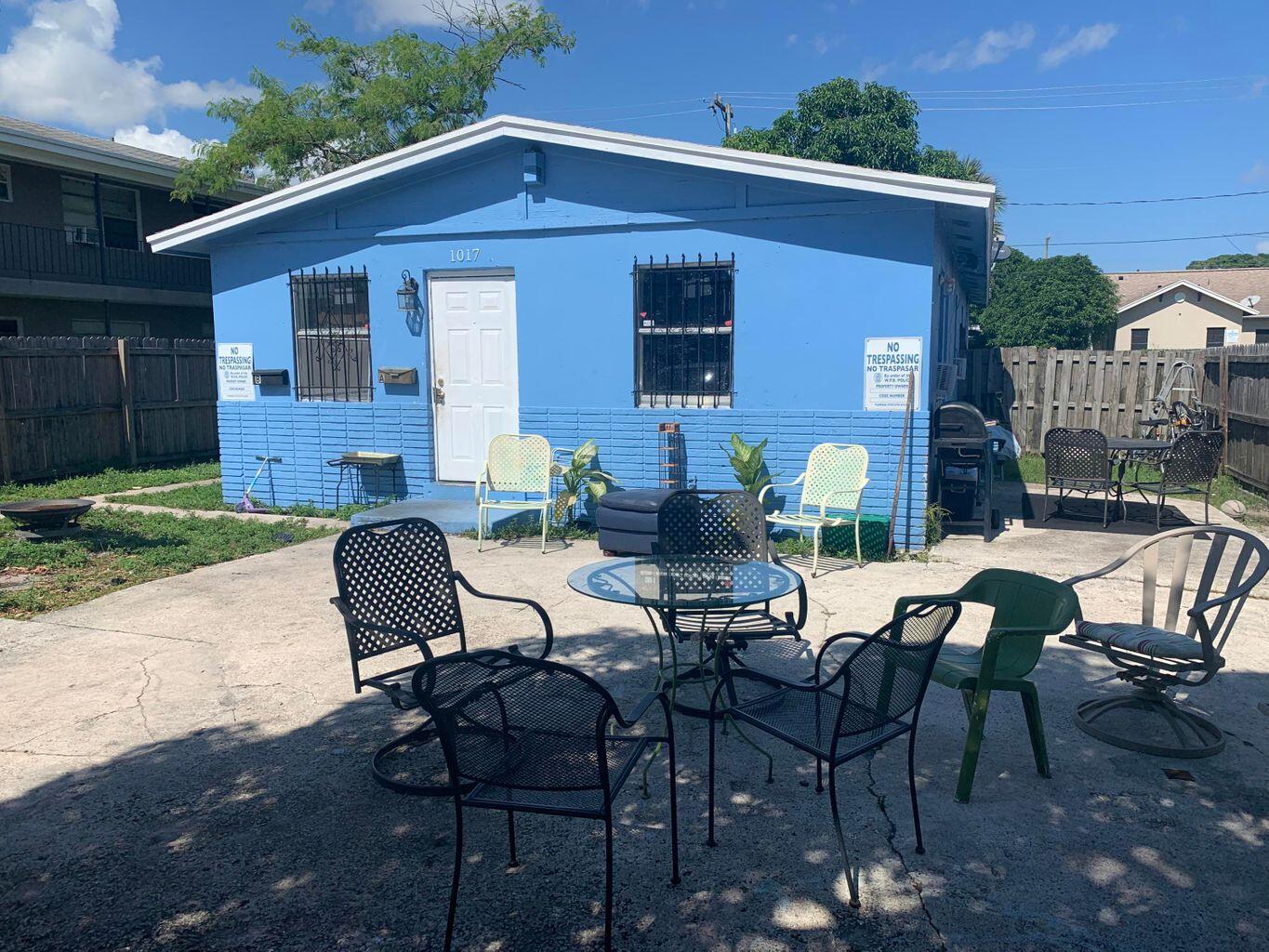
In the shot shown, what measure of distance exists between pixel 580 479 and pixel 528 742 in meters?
5.94

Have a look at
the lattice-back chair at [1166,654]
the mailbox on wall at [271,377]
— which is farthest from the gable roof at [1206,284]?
the lattice-back chair at [1166,654]

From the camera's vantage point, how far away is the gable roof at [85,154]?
47.1 feet

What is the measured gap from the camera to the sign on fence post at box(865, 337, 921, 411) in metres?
7.95

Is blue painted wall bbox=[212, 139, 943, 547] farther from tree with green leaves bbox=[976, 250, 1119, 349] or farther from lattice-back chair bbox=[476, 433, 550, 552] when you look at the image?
tree with green leaves bbox=[976, 250, 1119, 349]

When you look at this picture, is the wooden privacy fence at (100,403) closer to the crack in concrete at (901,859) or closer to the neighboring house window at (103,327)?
the neighboring house window at (103,327)

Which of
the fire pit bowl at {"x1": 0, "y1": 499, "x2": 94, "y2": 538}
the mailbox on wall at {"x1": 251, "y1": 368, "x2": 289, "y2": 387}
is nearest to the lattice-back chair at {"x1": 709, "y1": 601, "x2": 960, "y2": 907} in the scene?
the fire pit bowl at {"x1": 0, "y1": 499, "x2": 94, "y2": 538}

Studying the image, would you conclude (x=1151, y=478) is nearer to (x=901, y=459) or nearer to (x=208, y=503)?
(x=901, y=459)

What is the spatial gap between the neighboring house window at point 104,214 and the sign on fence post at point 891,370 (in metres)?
14.6

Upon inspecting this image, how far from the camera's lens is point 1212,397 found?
39.7 ft

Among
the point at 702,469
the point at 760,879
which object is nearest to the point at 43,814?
the point at 760,879

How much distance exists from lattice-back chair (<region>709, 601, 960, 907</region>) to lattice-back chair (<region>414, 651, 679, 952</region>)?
0.54 metres

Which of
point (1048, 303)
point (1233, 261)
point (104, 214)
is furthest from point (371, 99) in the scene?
point (1233, 261)

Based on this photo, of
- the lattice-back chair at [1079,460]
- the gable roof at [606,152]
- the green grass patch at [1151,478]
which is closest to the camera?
the gable roof at [606,152]

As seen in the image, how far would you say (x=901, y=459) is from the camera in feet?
26.3
